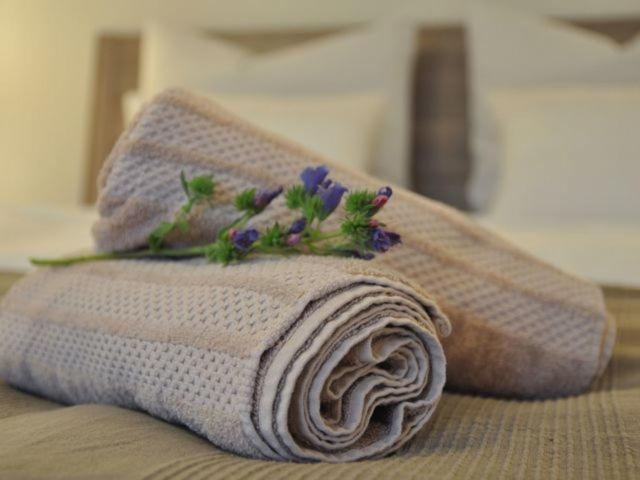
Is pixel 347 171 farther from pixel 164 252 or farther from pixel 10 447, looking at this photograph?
pixel 10 447

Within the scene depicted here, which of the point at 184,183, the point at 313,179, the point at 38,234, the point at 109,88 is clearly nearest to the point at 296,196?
the point at 313,179

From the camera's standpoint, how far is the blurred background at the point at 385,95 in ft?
6.92

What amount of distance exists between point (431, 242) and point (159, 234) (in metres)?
0.28

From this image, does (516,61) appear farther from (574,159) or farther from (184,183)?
(184,183)

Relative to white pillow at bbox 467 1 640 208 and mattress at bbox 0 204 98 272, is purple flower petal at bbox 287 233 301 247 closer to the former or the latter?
mattress at bbox 0 204 98 272

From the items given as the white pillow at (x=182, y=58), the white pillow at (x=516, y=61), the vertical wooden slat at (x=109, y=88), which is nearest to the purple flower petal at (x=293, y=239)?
the white pillow at (x=516, y=61)

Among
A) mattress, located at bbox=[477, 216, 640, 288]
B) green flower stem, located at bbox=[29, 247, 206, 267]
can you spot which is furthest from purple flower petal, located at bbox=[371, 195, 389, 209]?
mattress, located at bbox=[477, 216, 640, 288]

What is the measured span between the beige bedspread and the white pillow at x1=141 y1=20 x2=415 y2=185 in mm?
1808

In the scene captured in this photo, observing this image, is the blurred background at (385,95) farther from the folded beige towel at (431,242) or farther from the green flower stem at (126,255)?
the green flower stem at (126,255)

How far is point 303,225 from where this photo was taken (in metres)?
0.78

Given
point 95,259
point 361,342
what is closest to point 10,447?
point 361,342

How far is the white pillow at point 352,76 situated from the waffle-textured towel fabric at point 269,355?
1843 mm

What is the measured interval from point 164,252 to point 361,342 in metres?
0.29

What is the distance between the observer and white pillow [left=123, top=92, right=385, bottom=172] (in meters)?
2.40
